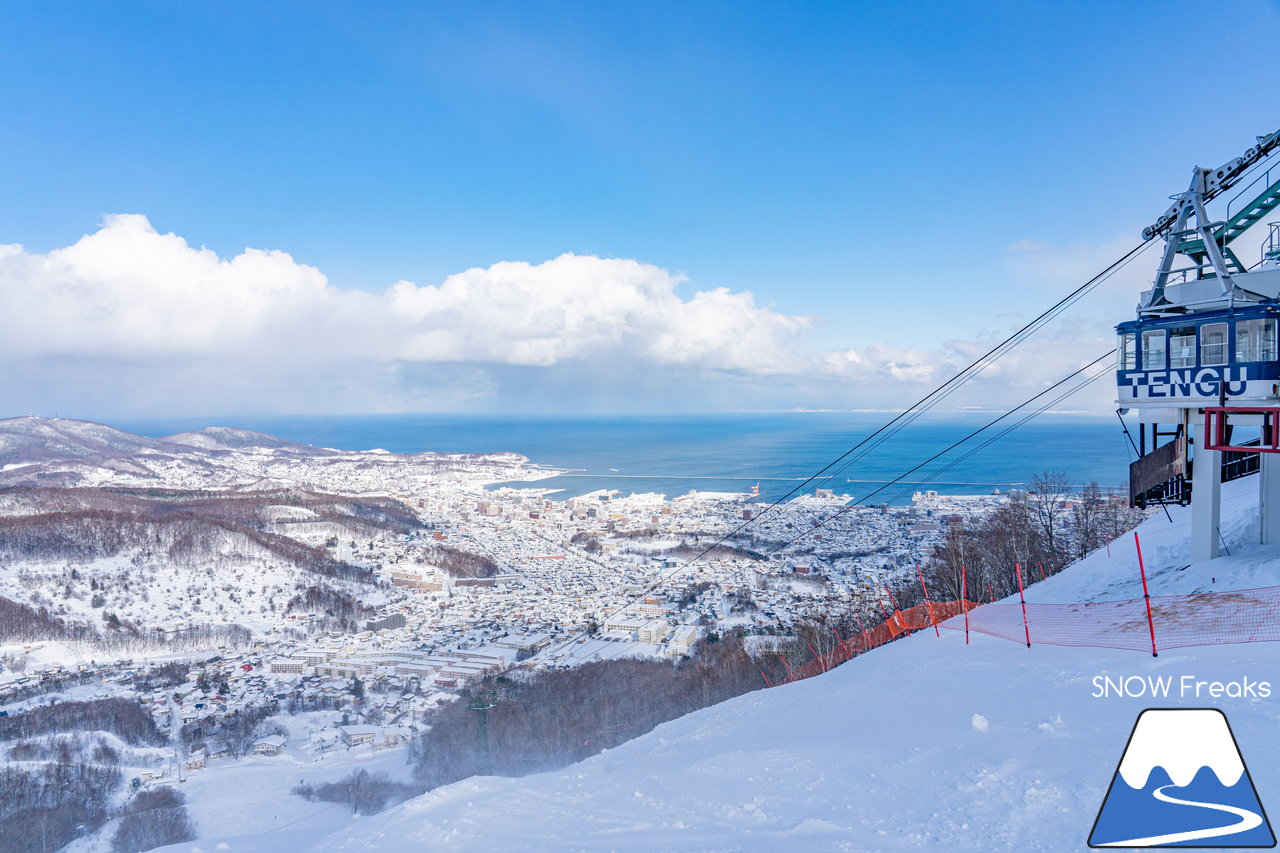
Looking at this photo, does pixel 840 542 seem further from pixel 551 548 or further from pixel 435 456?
pixel 435 456

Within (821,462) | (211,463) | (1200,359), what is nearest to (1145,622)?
(1200,359)

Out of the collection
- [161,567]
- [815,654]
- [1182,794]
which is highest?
[1182,794]

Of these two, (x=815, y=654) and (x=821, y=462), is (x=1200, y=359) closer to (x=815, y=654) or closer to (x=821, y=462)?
(x=815, y=654)

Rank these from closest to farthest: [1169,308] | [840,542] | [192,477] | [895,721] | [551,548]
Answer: [895,721]
[1169,308]
[840,542]
[551,548]
[192,477]

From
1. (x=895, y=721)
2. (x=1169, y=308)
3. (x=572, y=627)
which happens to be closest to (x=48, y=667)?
(x=572, y=627)

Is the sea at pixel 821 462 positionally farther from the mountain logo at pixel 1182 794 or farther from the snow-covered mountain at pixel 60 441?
the snow-covered mountain at pixel 60 441

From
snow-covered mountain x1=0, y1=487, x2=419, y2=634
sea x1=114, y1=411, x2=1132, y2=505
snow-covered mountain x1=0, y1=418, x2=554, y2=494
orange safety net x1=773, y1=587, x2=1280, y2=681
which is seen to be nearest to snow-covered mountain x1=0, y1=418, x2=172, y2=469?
snow-covered mountain x1=0, y1=418, x2=554, y2=494

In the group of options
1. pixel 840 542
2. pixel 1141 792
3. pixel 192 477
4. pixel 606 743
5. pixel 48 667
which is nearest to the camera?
pixel 1141 792
